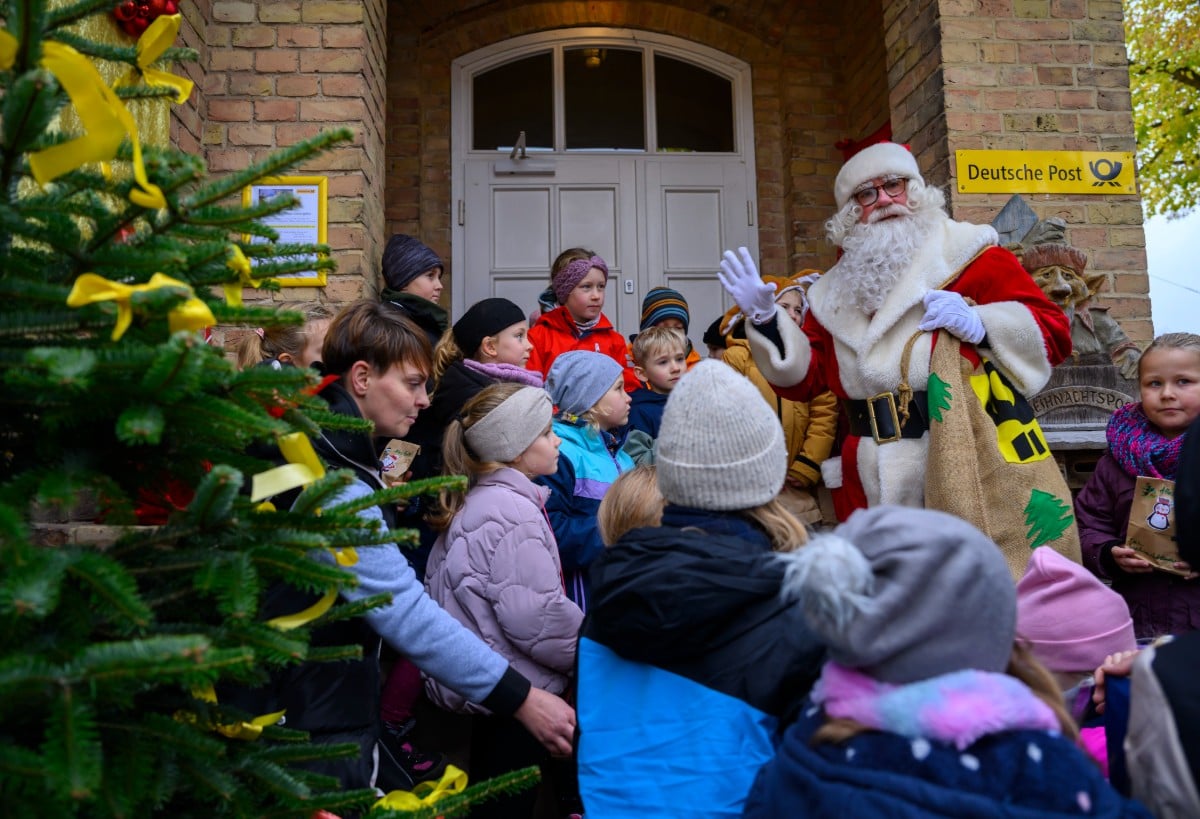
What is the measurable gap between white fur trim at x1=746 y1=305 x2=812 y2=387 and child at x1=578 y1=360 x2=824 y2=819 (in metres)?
1.68

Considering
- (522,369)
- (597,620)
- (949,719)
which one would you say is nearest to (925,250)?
(522,369)

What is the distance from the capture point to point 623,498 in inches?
93.0

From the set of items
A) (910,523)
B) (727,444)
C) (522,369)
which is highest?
(522,369)

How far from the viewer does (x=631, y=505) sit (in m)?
2.33

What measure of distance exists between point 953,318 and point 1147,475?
82cm

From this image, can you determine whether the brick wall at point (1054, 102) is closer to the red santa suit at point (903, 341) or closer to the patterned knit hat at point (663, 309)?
the patterned knit hat at point (663, 309)

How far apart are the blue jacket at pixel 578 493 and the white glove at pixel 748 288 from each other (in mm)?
699

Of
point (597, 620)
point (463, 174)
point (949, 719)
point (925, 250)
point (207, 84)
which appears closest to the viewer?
point (949, 719)

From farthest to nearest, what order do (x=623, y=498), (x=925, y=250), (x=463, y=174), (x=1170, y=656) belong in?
(x=463, y=174)
(x=925, y=250)
(x=623, y=498)
(x=1170, y=656)

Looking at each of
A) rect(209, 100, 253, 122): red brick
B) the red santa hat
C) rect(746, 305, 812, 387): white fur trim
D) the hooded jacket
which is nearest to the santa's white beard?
the red santa hat

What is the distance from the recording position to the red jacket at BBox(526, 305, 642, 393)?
491cm

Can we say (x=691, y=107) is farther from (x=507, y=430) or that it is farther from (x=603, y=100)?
(x=507, y=430)

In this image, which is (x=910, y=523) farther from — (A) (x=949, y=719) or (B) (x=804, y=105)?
(B) (x=804, y=105)

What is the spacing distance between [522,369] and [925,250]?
152 centimetres
